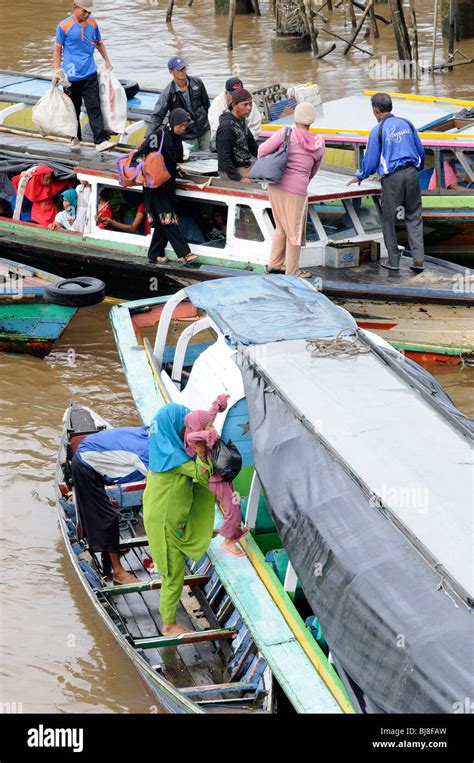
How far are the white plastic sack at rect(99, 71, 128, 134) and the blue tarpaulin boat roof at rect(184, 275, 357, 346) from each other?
16.2 feet

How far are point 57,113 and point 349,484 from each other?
25.3 feet

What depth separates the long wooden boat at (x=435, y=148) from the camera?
10.8 m

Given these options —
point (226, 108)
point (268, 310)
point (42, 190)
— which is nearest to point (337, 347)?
point (268, 310)

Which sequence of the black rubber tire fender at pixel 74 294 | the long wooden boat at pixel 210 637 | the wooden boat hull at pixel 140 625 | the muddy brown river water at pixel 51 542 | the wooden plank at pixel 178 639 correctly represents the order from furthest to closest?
the black rubber tire fender at pixel 74 294, the muddy brown river water at pixel 51 542, the wooden plank at pixel 178 639, the wooden boat hull at pixel 140 625, the long wooden boat at pixel 210 637

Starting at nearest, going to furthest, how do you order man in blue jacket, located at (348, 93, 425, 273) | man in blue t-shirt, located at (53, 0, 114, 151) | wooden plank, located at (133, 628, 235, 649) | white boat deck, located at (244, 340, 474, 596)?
white boat deck, located at (244, 340, 474, 596) → wooden plank, located at (133, 628, 235, 649) → man in blue jacket, located at (348, 93, 425, 273) → man in blue t-shirt, located at (53, 0, 114, 151)

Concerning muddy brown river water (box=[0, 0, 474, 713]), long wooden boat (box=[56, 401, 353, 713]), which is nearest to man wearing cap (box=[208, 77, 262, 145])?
muddy brown river water (box=[0, 0, 474, 713])

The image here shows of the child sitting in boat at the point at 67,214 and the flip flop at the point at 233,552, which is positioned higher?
the child sitting in boat at the point at 67,214

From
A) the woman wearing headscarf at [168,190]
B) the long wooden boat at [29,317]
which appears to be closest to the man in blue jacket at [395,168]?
the woman wearing headscarf at [168,190]

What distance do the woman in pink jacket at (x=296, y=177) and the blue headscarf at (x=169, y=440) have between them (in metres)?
4.11

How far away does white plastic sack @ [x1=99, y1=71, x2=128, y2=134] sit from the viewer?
1175 cm

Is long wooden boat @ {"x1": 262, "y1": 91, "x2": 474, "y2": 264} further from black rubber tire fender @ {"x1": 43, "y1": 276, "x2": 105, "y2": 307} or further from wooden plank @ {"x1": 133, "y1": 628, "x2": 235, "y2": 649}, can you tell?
wooden plank @ {"x1": 133, "y1": 628, "x2": 235, "y2": 649}

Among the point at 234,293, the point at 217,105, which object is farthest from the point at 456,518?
the point at 217,105

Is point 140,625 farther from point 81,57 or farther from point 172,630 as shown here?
point 81,57

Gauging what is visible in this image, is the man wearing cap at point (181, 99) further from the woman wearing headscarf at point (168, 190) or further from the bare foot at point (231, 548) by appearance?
the bare foot at point (231, 548)
